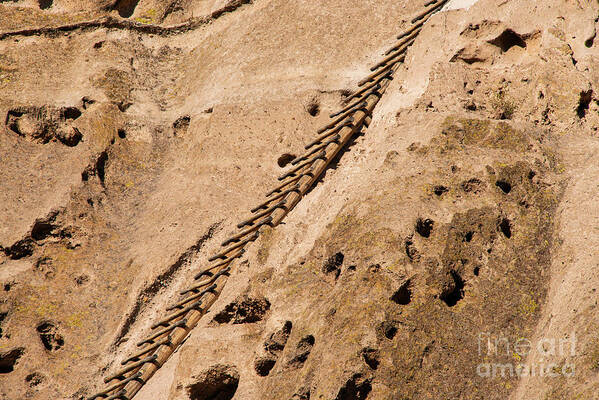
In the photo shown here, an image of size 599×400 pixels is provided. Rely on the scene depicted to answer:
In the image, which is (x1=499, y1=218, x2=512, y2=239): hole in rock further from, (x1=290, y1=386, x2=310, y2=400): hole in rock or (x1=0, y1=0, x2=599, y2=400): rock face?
(x1=290, y1=386, x2=310, y2=400): hole in rock

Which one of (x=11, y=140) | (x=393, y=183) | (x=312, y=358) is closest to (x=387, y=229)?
(x=393, y=183)

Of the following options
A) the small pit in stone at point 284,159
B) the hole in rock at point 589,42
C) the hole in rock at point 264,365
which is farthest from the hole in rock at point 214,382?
the hole in rock at point 589,42

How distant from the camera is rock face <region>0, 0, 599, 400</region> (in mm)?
5293

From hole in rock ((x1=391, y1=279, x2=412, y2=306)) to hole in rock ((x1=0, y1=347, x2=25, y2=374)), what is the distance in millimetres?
4185

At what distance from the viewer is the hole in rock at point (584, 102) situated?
6.69 m

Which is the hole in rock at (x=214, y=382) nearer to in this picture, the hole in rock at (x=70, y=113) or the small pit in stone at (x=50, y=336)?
the small pit in stone at (x=50, y=336)

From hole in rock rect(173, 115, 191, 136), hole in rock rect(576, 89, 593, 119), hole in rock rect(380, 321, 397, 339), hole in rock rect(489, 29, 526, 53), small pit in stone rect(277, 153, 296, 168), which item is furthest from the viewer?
hole in rock rect(173, 115, 191, 136)

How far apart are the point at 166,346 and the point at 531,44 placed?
15.3 feet

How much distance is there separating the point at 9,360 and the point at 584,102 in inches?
239

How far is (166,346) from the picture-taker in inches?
275

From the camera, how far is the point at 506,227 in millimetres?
5844

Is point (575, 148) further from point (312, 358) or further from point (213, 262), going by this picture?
point (213, 262)

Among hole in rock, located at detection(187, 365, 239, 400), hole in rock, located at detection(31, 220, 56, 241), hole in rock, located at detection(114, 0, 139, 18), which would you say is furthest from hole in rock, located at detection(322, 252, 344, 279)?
hole in rock, located at detection(114, 0, 139, 18)

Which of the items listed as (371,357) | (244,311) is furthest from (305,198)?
(371,357)
